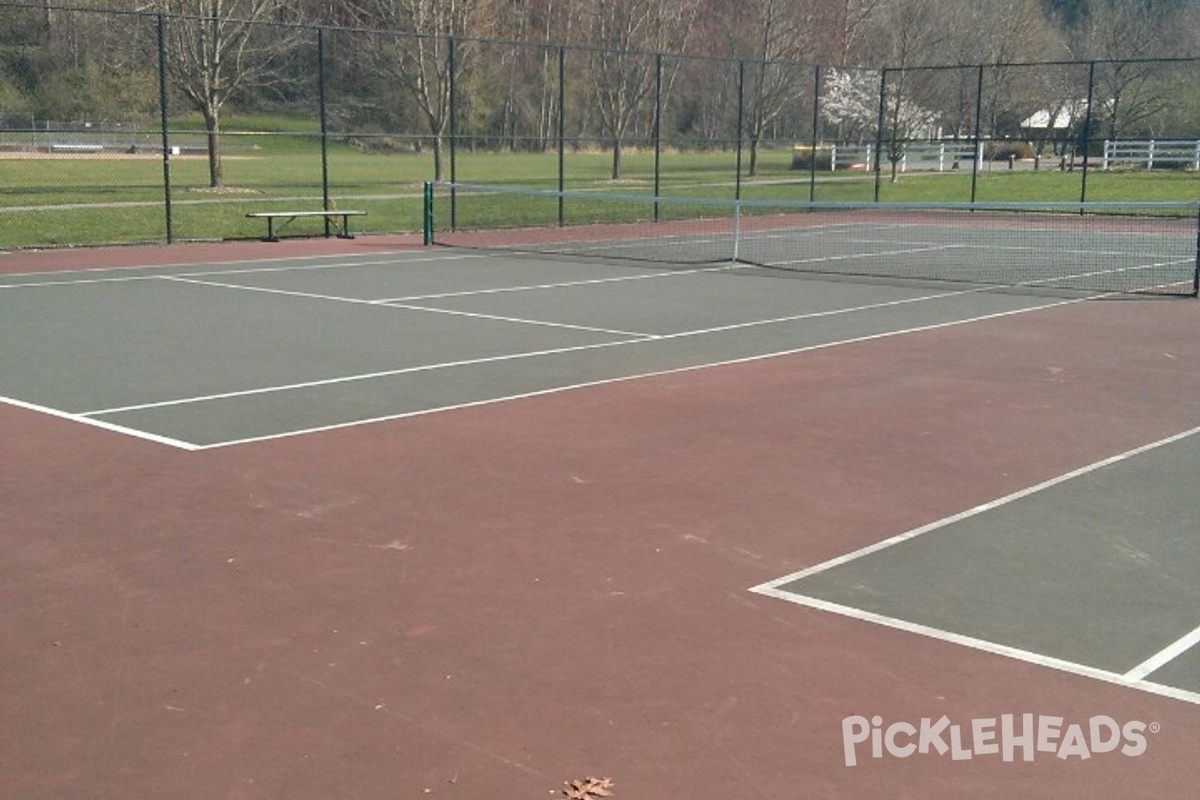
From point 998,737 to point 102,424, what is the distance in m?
6.51

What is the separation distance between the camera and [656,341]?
13133 millimetres

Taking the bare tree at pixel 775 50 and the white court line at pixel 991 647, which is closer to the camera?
the white court line at pixel 991 647

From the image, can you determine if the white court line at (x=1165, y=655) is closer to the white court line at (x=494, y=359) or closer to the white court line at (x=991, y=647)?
the white court line at (x=991, y=647)

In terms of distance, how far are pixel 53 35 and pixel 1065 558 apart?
53.1m

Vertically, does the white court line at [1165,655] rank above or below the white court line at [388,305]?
below

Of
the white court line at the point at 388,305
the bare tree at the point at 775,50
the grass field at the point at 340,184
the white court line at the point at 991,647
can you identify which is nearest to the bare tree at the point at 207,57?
the grass field at the point at 340,184

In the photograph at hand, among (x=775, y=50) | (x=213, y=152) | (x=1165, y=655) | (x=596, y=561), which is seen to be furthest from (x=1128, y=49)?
(x=1165, y=655)

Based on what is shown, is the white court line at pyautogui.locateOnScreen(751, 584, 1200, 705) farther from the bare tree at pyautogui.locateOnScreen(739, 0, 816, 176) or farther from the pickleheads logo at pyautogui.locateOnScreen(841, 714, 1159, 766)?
the bare tree at pyautogui.locateOnScreen(739, 0, 816, 176)

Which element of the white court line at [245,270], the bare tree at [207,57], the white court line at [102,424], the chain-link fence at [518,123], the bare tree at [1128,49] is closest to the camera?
the white court line at [102,424]

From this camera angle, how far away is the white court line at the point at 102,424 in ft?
27.8

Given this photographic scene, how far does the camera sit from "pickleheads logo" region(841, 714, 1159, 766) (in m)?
4.33

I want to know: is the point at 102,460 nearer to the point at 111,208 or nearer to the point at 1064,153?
the point at 111,208

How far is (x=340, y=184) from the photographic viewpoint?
4138cm

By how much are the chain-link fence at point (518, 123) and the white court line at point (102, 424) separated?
19.2m
